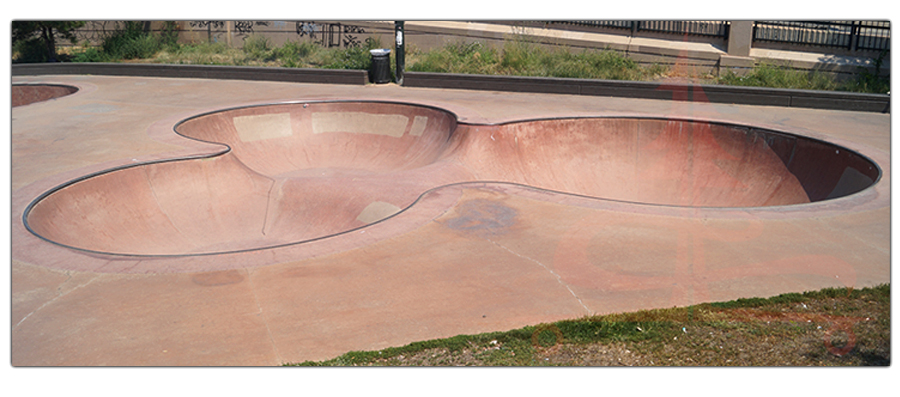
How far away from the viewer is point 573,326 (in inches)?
235

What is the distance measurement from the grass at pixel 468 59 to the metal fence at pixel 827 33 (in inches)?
37.6

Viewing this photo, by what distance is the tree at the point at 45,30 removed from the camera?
82.6 ft

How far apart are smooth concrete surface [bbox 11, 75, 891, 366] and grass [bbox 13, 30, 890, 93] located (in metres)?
3.81

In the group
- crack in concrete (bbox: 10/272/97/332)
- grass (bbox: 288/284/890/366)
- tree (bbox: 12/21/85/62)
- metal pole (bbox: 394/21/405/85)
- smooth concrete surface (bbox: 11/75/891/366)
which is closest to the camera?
grass (bbox: 288/284/890/366)

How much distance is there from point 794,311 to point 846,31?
17789 millimetres

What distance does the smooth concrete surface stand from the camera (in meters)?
6.09

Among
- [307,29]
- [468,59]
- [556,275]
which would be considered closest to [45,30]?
[307,29]

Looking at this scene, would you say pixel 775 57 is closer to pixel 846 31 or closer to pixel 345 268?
pixel 846 31

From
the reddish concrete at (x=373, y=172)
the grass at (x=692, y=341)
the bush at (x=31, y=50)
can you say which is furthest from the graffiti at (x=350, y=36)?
the grass at (x=692, y=341)

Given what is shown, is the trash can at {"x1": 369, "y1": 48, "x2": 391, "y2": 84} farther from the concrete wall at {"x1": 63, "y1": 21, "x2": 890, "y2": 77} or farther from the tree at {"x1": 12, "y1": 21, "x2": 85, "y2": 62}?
the tree at {"x1": 12, "y1": 21, "x2": 85, "y2": 62}

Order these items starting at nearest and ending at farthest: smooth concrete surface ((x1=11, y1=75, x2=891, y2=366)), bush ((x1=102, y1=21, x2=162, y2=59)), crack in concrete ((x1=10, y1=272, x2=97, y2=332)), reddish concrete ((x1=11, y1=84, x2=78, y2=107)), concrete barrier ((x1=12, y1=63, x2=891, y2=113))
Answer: smooth concrete surface ((x1=11, y1=75, x2=891, y2=366)) → crack in concrete ((x1=10, y1=272, x2=97, y2=332)) → concrete barrier ((x1=12, y1=63, x2=891, y2=113)) → reddish concrete ((x1=11, y1=84, x2=78, y2=107)) → bush ((x1=102, y1=21, x2=162, y2=59))

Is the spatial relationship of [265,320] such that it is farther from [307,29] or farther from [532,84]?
[307,29]

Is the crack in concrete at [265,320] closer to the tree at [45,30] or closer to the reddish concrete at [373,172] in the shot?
the reddish concrete at [373,172]

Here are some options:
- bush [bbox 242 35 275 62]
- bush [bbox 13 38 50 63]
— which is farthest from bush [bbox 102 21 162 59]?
bush [bbox 242 35 275 62]
